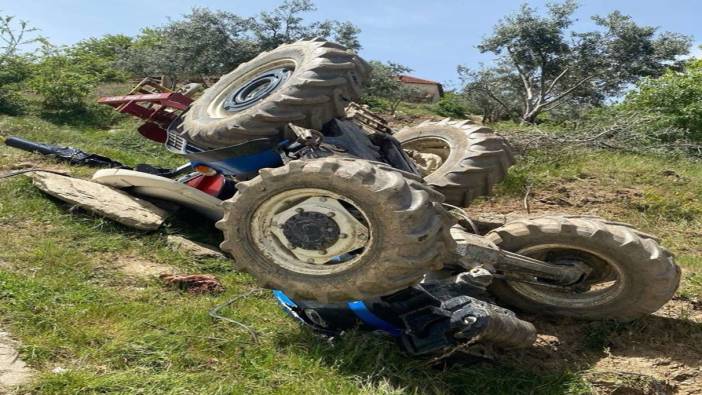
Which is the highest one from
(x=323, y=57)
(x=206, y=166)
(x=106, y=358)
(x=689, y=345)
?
(x=323, y=57)

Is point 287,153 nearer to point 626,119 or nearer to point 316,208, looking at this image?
point 316,208

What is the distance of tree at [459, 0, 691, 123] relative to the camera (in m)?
22.5

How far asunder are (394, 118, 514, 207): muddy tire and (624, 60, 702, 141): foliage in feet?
25.9

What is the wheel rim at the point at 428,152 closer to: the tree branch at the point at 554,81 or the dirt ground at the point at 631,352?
the dirt ground at the point at 631,352

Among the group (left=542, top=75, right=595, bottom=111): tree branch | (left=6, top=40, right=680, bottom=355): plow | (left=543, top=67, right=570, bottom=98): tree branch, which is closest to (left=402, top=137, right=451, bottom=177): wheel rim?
(left=6, top=40, right=680, bottom=355): plow

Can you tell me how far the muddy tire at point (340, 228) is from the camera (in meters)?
2.96

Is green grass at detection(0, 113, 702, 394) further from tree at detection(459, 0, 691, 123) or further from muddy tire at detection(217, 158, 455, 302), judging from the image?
tree at detection(459, 0, 691, 123)

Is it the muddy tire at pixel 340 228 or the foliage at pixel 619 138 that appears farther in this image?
the foliage at pixel 619 138

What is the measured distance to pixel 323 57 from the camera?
177 inches

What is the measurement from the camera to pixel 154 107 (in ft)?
19.4

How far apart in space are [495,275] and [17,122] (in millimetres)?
10864

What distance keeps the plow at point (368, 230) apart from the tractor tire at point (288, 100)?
0.04ft

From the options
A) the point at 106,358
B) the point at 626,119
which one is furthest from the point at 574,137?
the point at 106,358

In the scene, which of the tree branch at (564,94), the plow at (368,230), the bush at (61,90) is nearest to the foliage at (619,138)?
the plow at (368,230)
